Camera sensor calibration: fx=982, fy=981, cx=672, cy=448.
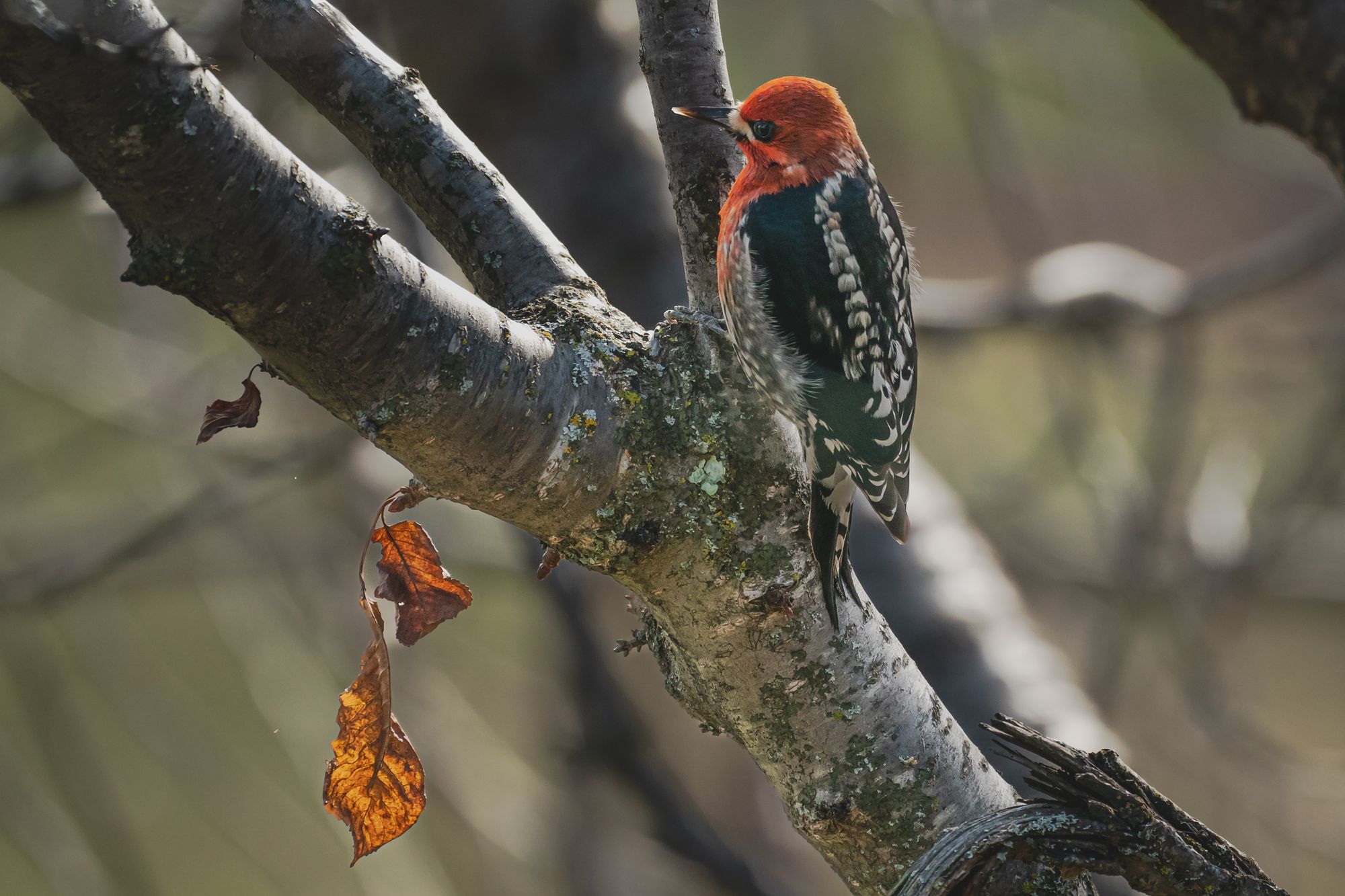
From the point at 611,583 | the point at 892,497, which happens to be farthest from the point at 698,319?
the point at 611,583

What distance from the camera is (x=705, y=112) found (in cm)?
143

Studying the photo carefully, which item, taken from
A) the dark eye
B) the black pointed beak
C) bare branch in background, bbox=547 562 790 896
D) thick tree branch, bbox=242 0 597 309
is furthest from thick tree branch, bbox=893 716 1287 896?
bare branch in background, bbox=547 562 790 896

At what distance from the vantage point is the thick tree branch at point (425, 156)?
4.28 ft

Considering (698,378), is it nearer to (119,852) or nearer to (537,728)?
(119,852)

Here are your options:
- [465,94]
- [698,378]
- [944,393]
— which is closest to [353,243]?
[698,378]

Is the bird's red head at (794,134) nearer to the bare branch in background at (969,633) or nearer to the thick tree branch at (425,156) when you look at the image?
the thick tree branch at (425,156)

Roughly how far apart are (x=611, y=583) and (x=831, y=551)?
292 centimetres

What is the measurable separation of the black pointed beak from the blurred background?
1365 millimetres

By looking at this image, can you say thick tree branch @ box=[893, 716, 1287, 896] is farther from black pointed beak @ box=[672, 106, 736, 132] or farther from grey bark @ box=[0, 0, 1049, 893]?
black pointed beak @ box=[672, 106, 736, 132]

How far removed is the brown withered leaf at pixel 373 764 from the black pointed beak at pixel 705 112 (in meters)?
0.82

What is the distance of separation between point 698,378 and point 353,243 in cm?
47

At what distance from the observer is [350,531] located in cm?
411

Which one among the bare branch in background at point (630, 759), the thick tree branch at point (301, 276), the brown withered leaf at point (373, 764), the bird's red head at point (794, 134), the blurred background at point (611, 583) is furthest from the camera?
the blurred background at point (611, 583)

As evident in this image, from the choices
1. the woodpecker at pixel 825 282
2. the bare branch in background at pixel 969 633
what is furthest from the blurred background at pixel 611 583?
the woodpecker at pixel 825 282
